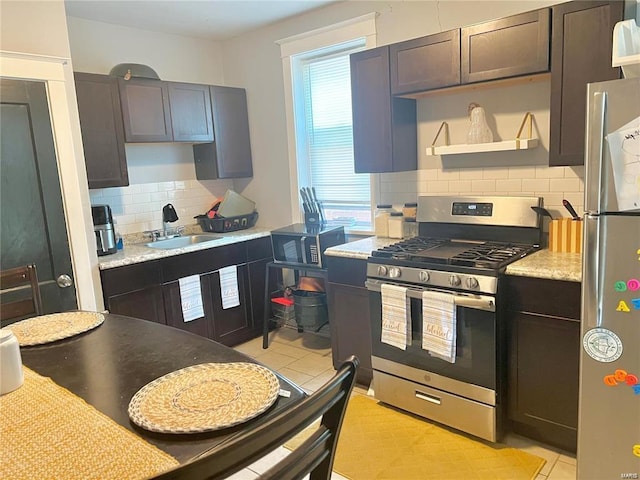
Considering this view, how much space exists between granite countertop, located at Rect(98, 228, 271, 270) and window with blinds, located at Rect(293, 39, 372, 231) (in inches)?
25.2

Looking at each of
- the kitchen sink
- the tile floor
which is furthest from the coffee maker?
the tile floor

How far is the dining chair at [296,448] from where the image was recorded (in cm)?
70

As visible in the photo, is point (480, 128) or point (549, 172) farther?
point (480, 128)

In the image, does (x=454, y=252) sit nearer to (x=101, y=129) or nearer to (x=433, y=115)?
(x=433, y=115)

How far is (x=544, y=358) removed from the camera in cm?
225

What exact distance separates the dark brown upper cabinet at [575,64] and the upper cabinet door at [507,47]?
2.5 inches

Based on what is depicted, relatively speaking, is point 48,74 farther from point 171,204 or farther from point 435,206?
point 435,206

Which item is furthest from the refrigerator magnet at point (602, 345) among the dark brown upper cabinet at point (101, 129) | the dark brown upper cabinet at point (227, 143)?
the dark brown upper cabinet at point (227, 143)

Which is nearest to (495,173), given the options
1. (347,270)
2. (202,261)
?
(347,270)

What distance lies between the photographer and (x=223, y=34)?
164 inches

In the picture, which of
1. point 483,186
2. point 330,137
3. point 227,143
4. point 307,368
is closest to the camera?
point 483,186

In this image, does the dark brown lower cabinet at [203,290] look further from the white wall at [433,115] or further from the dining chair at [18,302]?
the dining chair at [18,302]

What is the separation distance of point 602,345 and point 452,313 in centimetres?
67

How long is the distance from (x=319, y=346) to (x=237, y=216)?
1.36 metres
